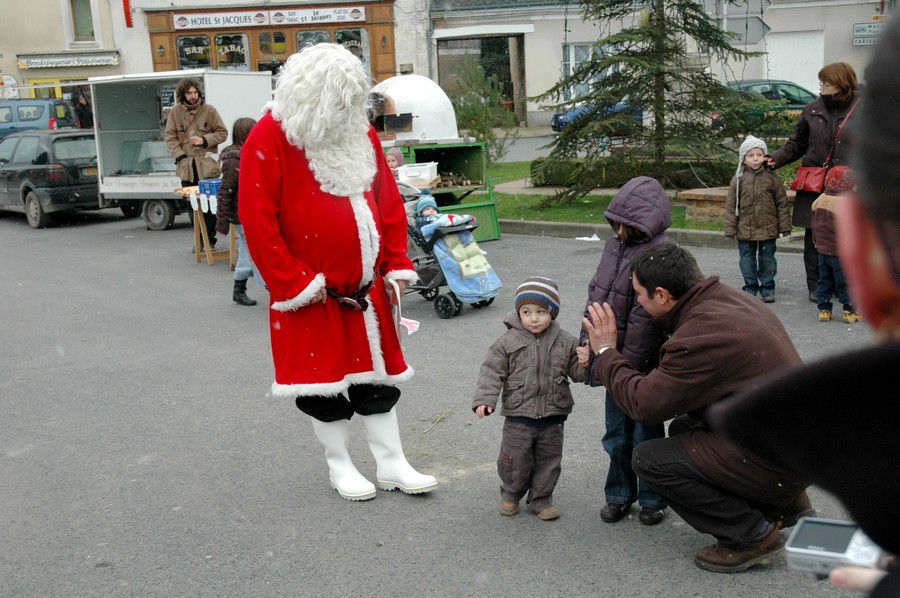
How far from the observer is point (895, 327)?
0.97 m

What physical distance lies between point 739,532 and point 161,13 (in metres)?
33.4

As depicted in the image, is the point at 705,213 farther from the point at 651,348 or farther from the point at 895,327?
the point at 895,327

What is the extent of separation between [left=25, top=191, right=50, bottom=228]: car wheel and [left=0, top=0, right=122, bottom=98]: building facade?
19547 mm

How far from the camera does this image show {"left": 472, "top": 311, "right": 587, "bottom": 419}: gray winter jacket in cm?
441

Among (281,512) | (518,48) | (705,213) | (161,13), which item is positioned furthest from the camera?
(518,48)

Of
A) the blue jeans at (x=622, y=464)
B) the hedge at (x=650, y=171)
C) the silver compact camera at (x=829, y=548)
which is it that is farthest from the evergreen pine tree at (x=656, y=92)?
the silver compact camera at (x=829, y=548)

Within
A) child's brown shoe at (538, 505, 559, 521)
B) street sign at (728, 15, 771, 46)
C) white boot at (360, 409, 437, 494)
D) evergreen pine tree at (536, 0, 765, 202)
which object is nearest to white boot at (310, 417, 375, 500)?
white boot at (360, 409, 437, 494)

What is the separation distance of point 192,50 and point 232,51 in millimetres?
1388

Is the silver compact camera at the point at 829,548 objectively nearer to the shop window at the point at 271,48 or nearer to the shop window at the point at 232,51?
the shop window at the point at 271,48

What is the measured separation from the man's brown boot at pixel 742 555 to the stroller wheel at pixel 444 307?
4822mm

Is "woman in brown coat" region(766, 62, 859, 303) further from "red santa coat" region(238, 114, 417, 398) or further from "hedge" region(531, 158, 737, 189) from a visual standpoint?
"hedge" region(531, 158, 737, 189)

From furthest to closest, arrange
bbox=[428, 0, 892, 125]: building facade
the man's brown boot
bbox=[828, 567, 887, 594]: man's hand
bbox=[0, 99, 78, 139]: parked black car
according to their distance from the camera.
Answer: bbox=[428, 0, 892, 125]: building facade
bbox=[0, 99, 78, 139]: parked black car
the man's brown boot
bbox=[828, 567, 887, 594]: man's hand

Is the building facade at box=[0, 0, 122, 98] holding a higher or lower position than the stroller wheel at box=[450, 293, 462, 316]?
higher

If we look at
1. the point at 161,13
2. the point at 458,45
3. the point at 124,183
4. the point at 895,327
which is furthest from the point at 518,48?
the point at 895,327
